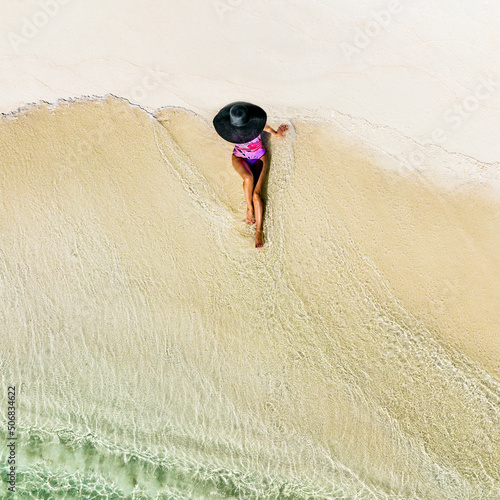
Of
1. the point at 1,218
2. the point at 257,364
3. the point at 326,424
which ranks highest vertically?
the point at 1,218

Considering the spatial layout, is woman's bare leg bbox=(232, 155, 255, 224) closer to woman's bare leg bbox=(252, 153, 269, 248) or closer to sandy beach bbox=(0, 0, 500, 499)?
woman's bare leg bbox=(252, 153, 269, 248)

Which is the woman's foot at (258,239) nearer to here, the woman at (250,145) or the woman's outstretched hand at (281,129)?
the woman at (250,145)

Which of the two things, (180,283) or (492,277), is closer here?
(492,277)

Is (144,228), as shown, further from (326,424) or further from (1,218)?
(326,424)

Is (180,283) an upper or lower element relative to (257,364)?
upper

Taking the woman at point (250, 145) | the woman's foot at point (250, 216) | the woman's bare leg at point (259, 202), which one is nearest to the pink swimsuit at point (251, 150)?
the woman at point (250, 145)

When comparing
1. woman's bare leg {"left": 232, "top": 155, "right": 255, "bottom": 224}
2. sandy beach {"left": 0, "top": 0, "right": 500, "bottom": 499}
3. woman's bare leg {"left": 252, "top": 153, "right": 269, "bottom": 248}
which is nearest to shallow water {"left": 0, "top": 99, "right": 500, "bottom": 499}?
sandy beach {"left": 0, "top": 0, "right": 500, "bottom": 499}

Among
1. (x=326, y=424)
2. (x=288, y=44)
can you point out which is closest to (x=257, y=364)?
(x=326, y=424)

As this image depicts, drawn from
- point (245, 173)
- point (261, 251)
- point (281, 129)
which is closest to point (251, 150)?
point (245, 173)
